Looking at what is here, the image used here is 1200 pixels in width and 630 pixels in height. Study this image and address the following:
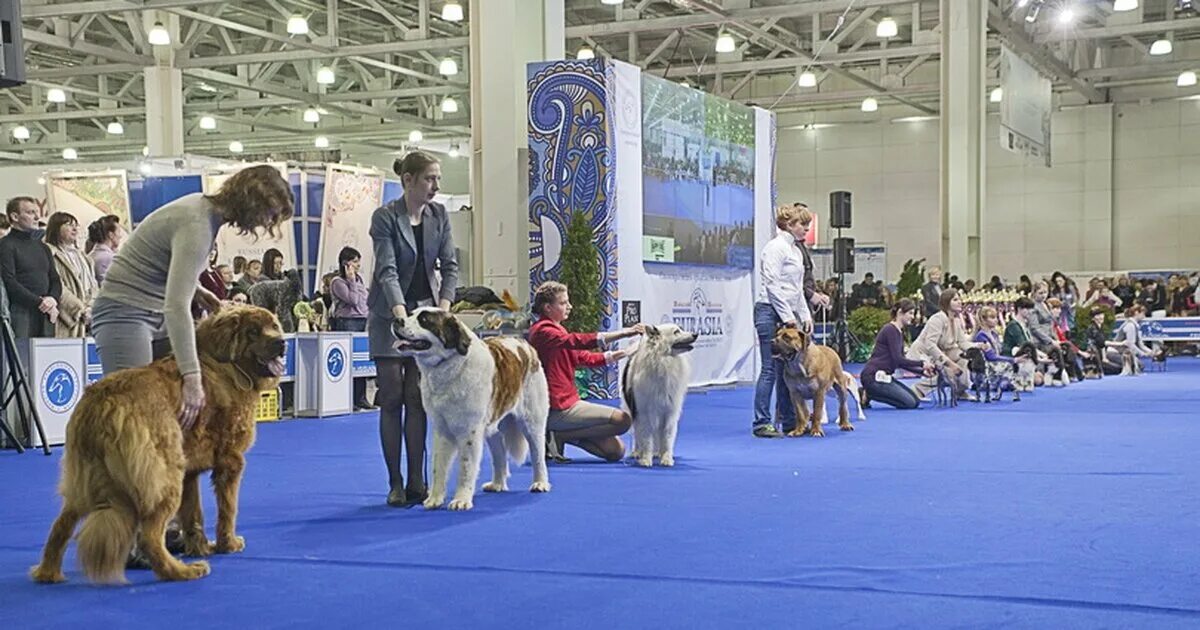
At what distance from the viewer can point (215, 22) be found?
2095 centimetres

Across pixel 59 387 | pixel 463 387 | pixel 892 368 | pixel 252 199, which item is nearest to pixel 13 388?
pixel 59 387

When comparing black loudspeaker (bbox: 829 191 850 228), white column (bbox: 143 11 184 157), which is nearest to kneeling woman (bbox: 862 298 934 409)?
black loudspeaker (bbox: 829 191 850 228)

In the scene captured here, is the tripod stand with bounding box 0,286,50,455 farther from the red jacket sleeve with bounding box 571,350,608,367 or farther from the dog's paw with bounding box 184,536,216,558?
the dog's paw with bounding box 184,536,216,558

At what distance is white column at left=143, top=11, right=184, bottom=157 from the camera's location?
20.8 metres

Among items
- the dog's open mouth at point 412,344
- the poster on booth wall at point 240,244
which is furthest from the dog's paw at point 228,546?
the poster on booth wall at point 240,244

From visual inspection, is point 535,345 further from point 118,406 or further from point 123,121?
point 123,121

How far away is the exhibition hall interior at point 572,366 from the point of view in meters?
3.72

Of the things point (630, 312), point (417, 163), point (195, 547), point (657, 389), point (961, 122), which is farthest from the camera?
point (961, 122)

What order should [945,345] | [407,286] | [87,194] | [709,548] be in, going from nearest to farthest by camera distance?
[709,548], [407,286], [945,345], [87,194]

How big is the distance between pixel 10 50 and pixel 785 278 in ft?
19.0

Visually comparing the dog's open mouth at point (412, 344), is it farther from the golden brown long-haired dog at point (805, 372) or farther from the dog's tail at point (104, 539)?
the golden brown long-haired dog at point (805, 372)

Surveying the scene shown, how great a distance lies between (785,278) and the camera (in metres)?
8.36

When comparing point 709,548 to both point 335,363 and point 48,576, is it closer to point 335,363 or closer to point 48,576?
point 48,576

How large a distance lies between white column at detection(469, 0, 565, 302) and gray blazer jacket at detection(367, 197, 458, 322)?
6.82m
